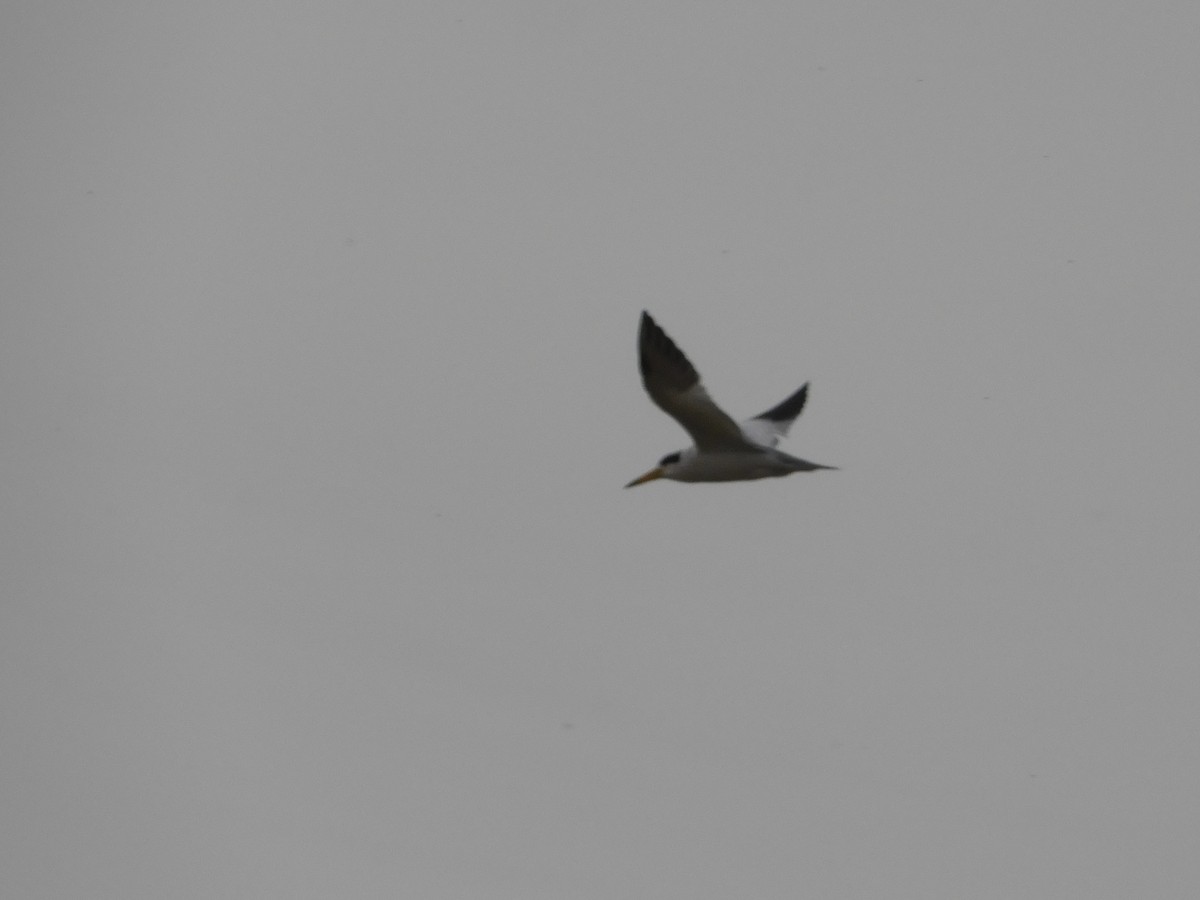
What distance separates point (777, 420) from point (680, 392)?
3163 millimetres

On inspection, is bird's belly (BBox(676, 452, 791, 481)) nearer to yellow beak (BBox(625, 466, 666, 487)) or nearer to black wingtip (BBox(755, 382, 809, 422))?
yellow beak (BBox(625, 466, 666, 487))

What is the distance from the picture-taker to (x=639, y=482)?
17.5 m

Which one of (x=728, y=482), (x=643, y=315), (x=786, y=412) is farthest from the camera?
(x=786, y=412)

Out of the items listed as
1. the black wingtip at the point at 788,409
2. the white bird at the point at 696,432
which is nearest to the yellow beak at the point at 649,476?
the white bird at the point at 696,432

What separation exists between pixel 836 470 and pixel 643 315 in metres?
1.98

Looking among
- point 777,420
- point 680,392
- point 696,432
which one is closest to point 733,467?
point 696,432

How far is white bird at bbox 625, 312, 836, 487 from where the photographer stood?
15.9m

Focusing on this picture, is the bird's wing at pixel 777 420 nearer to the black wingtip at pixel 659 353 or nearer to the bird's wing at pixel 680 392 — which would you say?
the bird's wing at pixel 680 392

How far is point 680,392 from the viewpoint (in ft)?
53.2

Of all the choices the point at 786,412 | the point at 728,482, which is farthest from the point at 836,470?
the point at 786,412

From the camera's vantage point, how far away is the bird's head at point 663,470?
56.7 ft

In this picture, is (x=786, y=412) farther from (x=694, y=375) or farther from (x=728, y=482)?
(x=694, y=375)

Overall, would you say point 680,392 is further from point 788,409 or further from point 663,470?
point 788,409

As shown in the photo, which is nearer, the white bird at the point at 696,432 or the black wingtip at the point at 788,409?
the white bird at the point at 696,432
